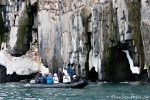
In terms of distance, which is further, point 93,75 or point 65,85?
point 93,75

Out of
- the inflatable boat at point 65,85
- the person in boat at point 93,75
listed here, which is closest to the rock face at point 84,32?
the person in boat at point 93,75

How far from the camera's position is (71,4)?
48.7m

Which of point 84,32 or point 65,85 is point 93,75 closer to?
point 84,32

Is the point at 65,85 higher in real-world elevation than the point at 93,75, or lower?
lower

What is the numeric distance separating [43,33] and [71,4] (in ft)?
17.9

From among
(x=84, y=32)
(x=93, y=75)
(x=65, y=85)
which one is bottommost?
(x=65, y=85)

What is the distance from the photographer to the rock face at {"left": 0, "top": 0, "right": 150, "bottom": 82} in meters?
38.9

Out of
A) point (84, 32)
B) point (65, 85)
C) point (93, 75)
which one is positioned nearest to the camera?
point (65, 85)

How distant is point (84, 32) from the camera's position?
44.8 metres

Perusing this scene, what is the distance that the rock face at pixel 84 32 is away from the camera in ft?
128

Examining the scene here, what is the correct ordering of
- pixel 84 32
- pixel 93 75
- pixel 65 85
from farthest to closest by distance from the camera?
pixel 93 75, pixel 84 32, pixel 65 85

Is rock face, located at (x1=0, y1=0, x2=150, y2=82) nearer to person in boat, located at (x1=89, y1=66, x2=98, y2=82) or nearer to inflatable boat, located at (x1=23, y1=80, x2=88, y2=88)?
person in boat, located at (x1=89, y1=66, x2=98, y2=82)

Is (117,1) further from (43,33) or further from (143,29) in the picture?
(43,33)

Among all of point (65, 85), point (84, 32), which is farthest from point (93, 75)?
point (65, 85)
